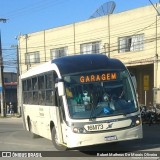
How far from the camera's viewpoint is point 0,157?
1263 centimetres

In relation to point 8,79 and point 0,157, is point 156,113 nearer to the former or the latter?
point 0,157

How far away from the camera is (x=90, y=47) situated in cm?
3709

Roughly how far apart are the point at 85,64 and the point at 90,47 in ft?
80.7

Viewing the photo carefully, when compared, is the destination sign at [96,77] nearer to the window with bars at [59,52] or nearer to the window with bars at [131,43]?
the window with bars at [131,43]

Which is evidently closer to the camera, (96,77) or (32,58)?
(96,77)

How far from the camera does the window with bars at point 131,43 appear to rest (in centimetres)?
3212

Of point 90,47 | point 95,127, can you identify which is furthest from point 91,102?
point 90,47

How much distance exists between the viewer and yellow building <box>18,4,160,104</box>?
101 ft

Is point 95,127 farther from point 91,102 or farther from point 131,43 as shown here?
point 131,43

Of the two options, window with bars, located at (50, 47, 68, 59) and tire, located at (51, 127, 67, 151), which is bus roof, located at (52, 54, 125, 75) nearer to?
tire, located at (51, 127, 67, 151)

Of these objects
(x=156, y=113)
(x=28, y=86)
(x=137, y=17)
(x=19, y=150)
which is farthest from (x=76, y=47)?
(x=19, y=150)

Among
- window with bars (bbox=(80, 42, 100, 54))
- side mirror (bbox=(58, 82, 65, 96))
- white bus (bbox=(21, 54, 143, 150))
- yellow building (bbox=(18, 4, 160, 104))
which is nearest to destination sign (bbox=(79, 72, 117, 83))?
white bus (bbox=(21, 54, 143, 150))

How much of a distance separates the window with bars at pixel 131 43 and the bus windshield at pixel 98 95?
20.0 m

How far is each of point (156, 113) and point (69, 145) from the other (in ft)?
41.8
